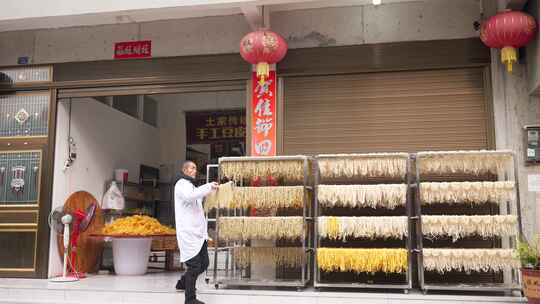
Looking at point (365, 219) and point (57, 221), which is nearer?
point (365, 219)

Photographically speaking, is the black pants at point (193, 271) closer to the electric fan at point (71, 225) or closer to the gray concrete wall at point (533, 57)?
the electric fan at point (71, 225)

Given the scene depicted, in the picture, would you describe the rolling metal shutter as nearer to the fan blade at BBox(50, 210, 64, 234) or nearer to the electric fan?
the electric fan

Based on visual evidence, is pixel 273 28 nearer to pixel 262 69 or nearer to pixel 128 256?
pixel 262 69

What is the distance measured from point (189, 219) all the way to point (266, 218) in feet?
3.09

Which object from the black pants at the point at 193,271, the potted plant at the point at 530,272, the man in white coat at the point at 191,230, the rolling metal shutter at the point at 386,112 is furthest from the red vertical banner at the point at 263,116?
the potted plant at the point at 530,272

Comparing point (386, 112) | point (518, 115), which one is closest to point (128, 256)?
point (386, 112)

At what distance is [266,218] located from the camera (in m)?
6.35

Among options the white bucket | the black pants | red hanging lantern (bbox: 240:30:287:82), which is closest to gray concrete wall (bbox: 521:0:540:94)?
red hanging lantern (bbox: 240:30:287:82)

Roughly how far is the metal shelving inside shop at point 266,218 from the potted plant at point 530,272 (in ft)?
7.35

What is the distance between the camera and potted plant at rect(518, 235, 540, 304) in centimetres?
522

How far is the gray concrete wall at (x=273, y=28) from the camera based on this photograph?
23.6ft

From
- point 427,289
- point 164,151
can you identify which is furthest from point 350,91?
point 164,151

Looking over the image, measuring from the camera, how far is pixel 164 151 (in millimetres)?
12172

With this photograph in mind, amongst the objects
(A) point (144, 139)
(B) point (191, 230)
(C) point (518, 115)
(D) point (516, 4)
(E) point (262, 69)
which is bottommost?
(B) point (191, 230)
